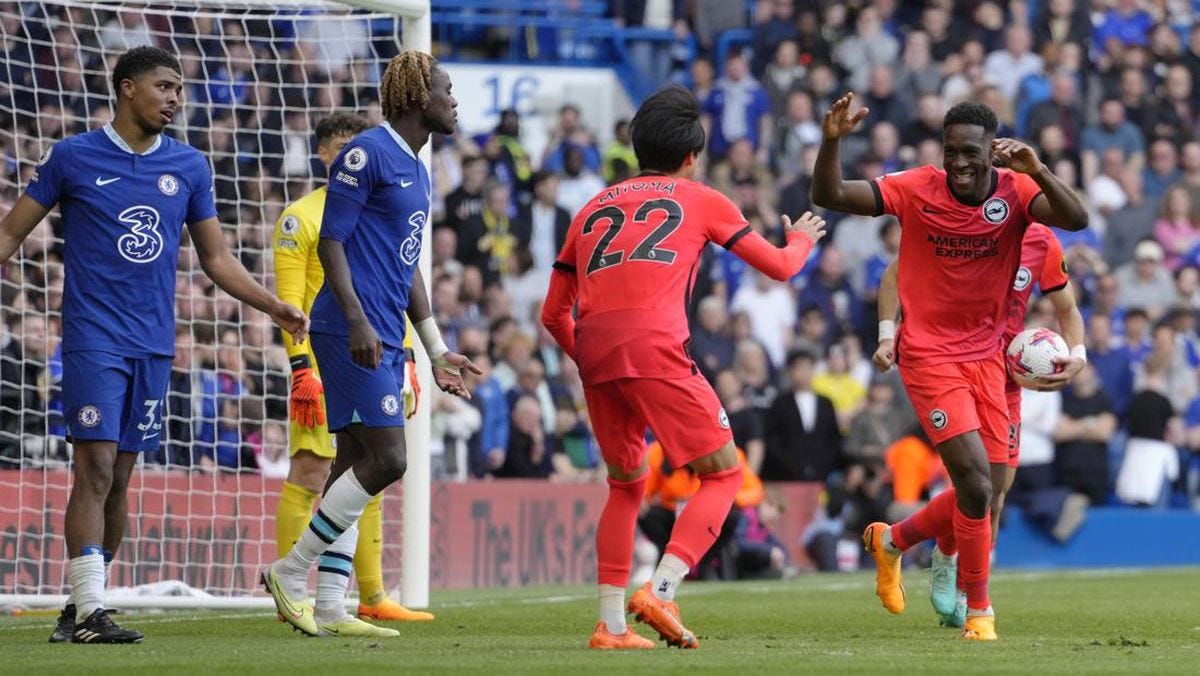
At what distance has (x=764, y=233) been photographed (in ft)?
68.3

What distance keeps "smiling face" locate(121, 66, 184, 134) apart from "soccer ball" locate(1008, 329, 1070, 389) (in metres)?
4.02

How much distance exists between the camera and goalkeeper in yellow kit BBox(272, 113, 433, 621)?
33.3 ft

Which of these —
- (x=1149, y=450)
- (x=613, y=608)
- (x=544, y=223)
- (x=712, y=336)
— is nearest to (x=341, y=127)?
(x=613, y=608)

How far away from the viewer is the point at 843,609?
39.2 feet

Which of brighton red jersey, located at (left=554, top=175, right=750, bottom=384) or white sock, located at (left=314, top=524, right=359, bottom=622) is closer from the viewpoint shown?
brighton red jersey, located at (left=554, top=175, right=750, bottom=384)

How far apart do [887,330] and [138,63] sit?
12.4ft

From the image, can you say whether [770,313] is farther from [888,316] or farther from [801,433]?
[888,316]

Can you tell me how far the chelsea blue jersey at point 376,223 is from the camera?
8.60 metres

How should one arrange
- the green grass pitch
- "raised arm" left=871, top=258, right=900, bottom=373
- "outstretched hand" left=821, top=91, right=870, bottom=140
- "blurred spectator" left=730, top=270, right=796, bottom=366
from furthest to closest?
"blurred spectator" left=730, top=270, right=796, bottom=366 < "raised arm" left=871, top=258, right=900, bottom=373 < "outstretched hand" left=821, top=91, right=870, bottom=140 < the green grass pitch

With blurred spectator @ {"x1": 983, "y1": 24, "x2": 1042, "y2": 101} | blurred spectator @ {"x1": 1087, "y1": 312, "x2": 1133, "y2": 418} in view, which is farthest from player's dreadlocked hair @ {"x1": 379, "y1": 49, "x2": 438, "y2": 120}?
blurred spectator @ {"x1": 983, "y1": 24, "x2": 1042, "y2": 101}

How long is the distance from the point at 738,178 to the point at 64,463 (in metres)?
10.2

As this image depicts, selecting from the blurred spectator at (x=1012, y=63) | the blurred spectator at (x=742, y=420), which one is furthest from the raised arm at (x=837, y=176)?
the blurred spectator at (x=1012, y=63)

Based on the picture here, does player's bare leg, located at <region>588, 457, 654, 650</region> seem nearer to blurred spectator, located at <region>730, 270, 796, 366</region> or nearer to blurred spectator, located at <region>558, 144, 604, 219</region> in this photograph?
blurred spectator, located at <region>730, 270, 796, 366</region>

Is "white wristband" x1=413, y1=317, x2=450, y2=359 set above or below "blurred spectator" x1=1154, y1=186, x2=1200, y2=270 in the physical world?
below
